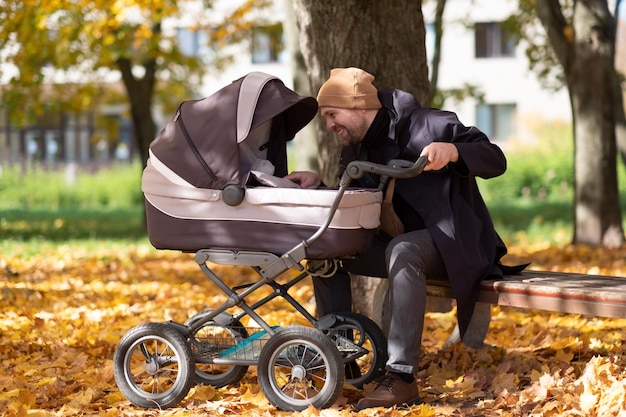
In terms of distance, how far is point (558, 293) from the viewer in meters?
4.33

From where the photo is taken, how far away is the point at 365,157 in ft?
15.7

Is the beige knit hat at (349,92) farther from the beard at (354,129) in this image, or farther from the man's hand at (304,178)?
the man's hand at (304,178)

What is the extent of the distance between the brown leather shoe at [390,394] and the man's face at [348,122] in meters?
1.12

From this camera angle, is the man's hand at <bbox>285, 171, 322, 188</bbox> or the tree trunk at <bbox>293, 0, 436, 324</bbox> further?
the tree trunk at <bbox>293, 0, 436, 324</bbox>

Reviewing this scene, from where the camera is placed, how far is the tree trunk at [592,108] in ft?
36.6

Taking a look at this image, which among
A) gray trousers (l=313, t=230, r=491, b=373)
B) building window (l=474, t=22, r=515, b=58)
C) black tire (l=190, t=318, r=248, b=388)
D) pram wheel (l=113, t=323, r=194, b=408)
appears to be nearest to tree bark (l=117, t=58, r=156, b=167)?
black tire (l=190, t=318, r=248, b=388)

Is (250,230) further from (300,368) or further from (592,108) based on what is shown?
(592,108)

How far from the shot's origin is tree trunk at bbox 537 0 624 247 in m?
11.1

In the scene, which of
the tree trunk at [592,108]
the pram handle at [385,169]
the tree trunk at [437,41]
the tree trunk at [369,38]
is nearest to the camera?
the pram handle at [385,169]

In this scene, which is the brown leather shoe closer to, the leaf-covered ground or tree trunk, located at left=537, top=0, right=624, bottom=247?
the leaf-covered ground

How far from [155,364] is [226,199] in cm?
88

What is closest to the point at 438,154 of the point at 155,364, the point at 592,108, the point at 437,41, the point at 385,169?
the point at 385,169

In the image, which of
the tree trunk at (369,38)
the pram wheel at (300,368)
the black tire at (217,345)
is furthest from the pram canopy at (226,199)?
the tree trunk at (369,38)

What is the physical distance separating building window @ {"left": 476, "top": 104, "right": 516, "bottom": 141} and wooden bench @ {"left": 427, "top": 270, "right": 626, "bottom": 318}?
32890mm
